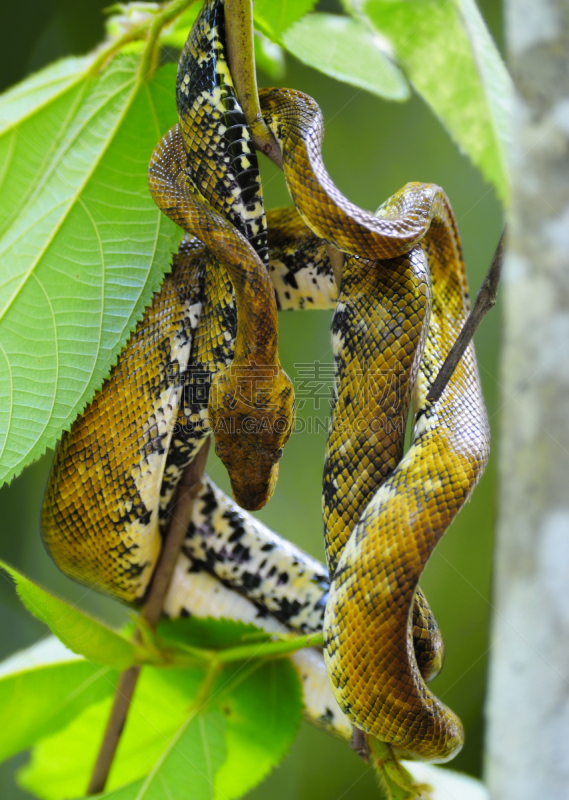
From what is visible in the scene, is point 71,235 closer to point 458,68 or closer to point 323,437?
point 458,68

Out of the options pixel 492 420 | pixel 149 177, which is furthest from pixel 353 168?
pixel 149 177

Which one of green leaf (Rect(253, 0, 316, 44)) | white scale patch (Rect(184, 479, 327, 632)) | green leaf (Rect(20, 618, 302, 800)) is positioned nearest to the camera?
green leaf (Rect(253, 0, 316, 44))

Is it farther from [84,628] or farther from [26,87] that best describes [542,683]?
[26,87]

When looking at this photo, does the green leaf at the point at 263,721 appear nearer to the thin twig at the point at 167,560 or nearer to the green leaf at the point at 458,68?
the thin twig at the point at 167,560

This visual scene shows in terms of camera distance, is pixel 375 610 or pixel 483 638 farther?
pixel 483 638

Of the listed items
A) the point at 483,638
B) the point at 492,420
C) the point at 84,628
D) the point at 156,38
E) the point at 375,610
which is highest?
the point at 156,38

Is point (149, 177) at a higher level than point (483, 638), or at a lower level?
higher

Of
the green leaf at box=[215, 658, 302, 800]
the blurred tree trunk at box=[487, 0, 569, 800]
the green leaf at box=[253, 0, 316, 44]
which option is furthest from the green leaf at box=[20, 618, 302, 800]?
the green leaf at box=[253, 0, 316, 44]

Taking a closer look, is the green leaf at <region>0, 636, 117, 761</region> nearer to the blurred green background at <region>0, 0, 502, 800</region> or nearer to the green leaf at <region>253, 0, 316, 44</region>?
the blurred green background at <region>0, 0, 502, 800</region>
